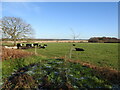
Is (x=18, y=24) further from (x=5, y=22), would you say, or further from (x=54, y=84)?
(x=54, y=84)

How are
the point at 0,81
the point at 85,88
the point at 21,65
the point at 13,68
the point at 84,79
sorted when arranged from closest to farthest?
the point at 85,88 → the point at 84,79 → the point at 0,81 → the point at 13,68 → the point at 21,65

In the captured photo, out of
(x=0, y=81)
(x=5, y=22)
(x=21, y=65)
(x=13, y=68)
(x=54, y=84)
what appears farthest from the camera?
(x=5, y=22)

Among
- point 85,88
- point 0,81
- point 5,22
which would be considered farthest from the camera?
point 5,22

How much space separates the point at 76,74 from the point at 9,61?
556 centimetres

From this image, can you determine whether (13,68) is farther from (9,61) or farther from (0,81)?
(0,81)

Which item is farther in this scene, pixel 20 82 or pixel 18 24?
pixel 18 24

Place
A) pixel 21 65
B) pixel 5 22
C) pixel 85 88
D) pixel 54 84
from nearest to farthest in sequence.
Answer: pixel 85 88 < pixel 54 84 < pixel 21 65 < pixel 5 22

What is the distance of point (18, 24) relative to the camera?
3375 centimetres

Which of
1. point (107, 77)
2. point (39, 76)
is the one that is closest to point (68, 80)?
point (39, 76)

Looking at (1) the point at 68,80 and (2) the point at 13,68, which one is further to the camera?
(2) the point at 13,68

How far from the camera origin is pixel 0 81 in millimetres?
5516

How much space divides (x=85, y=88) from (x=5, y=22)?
34499mm

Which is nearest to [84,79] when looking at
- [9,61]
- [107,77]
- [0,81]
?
[107,77]

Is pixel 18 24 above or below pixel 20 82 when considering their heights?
above
